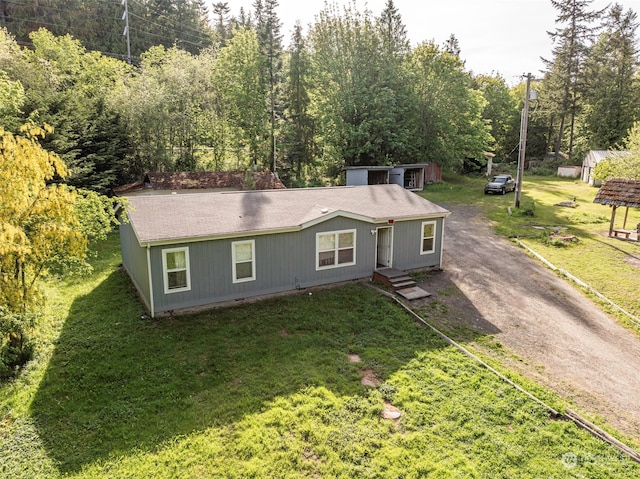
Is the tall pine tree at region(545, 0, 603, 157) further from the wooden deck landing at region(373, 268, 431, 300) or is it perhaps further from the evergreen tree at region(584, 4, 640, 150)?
the wooden deck landing at region(373, 268, 431, 300)

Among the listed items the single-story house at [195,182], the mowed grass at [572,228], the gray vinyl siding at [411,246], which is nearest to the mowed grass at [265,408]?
the gray vinyl siding at [411,246]

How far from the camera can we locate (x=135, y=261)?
45.6 feet

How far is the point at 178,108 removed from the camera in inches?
1226

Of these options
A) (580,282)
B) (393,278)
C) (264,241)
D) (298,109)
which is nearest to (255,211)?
(264,241)

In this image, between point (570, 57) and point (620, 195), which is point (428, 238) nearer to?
point (620, 195)

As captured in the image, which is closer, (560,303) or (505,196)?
(560,303)

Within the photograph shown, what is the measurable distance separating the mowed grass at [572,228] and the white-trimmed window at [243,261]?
12.4 m

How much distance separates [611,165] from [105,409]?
114ft

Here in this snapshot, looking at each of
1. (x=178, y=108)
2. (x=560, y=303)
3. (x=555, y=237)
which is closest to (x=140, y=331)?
(x=560, y=303)

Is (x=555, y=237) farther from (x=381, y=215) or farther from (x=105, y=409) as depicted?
(x=105, y=409)

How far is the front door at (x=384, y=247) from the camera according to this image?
15838 millimetres

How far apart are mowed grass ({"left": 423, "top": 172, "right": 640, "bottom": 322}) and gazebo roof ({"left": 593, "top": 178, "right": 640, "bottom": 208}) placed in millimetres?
1986

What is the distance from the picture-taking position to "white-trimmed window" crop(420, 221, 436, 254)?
1655cm

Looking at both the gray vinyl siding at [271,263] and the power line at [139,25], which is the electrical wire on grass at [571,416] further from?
the power line at [139,25]
